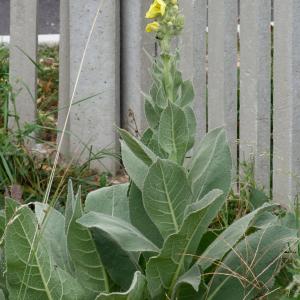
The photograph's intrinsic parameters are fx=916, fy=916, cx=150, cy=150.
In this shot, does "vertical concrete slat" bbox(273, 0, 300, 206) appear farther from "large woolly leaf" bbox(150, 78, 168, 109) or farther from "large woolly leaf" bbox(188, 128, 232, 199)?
"large woolly leaf" bbox(150, 78, 168, 109)

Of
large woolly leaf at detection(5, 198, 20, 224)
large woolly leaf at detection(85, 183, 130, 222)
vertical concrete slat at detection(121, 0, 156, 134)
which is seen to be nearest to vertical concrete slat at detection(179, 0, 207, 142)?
vertical concrete slat at detection(121, 0, 156, 134)

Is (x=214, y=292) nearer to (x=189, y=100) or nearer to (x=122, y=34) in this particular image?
(x=189, y=100)

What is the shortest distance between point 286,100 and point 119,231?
5.77 feet

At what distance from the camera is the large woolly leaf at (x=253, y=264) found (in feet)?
8.33

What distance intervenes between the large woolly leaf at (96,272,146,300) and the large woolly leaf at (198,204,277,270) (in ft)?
0.64

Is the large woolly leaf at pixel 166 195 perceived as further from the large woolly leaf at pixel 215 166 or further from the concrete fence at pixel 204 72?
the concrete fence at pixel 204 72

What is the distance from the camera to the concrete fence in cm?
395

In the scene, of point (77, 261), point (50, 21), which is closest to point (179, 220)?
point (77, 261)

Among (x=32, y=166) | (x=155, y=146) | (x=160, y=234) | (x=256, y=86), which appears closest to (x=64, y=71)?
(x=32, y=166)

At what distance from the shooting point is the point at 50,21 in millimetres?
9859

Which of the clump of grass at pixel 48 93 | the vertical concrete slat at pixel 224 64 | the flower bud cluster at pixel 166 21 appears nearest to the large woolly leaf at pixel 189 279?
the flower bud cluster at pixel 166 21

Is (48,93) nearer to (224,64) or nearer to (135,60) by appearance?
(135,60)

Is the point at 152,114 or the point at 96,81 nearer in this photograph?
the point at 152,114

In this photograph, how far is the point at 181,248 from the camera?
2.39 metres
